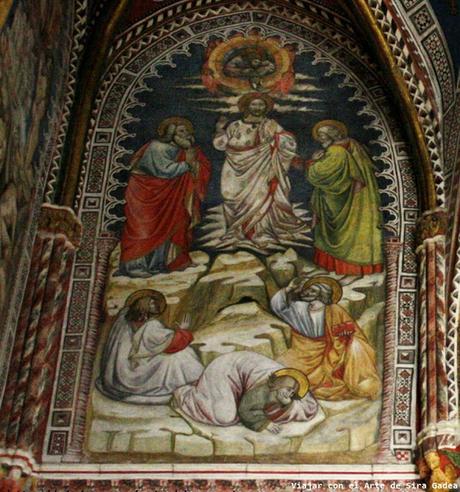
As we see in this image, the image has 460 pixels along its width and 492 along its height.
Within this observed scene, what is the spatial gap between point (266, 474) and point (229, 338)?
1.44m

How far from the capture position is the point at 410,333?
1164 centimetres

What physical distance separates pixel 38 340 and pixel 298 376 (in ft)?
7.70

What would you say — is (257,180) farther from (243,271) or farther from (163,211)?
(243,271)

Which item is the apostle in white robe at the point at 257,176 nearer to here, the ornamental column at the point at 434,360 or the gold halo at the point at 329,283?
the gold halo at the point at 329,283

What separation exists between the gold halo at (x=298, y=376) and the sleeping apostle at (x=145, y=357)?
71 cm

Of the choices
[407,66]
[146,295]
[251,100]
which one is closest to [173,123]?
[251,100]

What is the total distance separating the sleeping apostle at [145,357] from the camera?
11.4m

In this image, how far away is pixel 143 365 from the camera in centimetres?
1157

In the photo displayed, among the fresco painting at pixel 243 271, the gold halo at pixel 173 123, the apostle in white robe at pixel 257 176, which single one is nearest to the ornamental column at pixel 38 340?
the fresco painting at pixel 243 271

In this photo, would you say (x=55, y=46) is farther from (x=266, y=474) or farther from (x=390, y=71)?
(x=266, y=474)

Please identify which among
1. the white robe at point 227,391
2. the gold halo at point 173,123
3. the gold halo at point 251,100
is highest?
the gold halo at point 251,100

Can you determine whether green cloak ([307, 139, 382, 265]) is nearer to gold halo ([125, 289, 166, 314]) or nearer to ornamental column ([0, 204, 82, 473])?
gold halo ([125, 289, 166, 314])

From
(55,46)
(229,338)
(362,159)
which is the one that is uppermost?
(55,46)

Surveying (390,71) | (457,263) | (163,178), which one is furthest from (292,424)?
(390,71)
